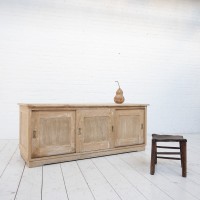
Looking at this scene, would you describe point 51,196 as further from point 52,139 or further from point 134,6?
point 134,6

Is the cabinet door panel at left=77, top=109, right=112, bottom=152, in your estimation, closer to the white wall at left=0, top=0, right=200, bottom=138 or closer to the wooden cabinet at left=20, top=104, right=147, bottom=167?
the wooden cabinet at left=20, top=104, right=147, bottom=167

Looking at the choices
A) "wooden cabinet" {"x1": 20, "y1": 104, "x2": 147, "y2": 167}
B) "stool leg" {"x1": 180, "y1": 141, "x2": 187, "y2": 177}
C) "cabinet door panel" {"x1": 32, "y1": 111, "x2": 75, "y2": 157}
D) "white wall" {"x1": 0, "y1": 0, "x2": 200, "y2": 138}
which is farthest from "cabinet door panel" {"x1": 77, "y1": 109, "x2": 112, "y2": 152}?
"white wall" {"x1": 0, "y1": 0, "x2": 200, "y2": 138}

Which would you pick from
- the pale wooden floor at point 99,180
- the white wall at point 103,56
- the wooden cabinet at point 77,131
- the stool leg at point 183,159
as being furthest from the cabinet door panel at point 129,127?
the white wall at point 103,56

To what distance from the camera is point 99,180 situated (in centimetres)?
262

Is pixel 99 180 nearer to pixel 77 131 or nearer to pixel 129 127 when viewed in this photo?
pixel 77 131

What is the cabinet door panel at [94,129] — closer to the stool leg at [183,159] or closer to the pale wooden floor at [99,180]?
the pale wooden floor at [99,180]

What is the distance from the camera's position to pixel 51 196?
7.12 ft

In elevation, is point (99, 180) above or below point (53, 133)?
below

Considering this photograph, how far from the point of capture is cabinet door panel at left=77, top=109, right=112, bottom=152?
3436 millimetres

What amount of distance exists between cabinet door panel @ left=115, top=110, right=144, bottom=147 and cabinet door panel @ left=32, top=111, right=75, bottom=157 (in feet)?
2.60

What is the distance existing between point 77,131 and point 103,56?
104 inches

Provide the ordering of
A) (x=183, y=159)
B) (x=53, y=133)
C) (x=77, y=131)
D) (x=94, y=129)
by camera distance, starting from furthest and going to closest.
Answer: (x=94, y=129) → (x=77, y=131) → (x=53, y=133) → (x=183, y=159)

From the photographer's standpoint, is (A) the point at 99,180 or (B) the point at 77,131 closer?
(A) the point at 99,180

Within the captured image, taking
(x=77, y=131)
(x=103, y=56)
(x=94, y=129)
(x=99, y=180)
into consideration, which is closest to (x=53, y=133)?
(x=77, y=131)
